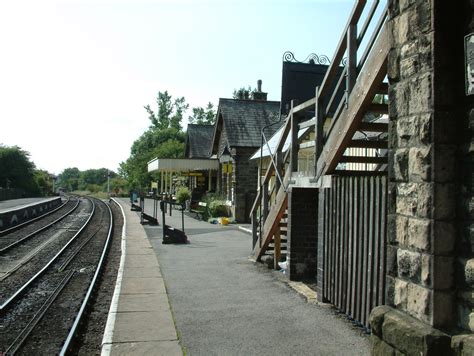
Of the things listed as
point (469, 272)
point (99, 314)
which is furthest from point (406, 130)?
point (99, 314)

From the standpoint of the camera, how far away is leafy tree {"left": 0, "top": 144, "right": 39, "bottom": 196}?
184ft

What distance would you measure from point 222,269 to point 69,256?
574 centimetres

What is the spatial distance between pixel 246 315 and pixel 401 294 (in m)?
3.04

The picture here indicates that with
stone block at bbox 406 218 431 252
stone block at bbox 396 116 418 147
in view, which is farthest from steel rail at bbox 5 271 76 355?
stone block at bbox 396 116 418 147

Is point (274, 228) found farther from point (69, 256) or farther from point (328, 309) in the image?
point (69, 256)

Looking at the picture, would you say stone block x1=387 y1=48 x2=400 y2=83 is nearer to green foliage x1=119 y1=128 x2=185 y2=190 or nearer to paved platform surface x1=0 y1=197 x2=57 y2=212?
paved platform surface x1=0 y1=197 x2=57 y2=212

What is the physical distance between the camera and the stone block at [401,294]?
3797 millimetres

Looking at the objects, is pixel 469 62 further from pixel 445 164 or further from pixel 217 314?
pixel 217 314

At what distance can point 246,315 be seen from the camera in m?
6.52

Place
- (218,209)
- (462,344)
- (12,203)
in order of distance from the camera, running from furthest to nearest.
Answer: (12,203) → (218,209) → (462,344)

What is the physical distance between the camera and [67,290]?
935cm

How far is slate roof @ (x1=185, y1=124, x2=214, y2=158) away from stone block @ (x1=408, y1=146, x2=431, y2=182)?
34.8 metres

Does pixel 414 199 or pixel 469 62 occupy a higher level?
pixel 469 62

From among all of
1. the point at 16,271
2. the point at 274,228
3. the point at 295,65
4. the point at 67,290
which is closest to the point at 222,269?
the point at 274,228
